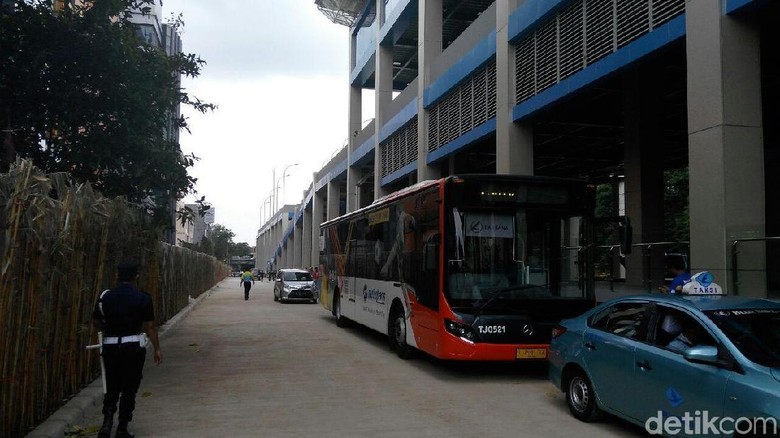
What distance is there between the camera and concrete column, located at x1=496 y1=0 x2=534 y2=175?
17.1 meters

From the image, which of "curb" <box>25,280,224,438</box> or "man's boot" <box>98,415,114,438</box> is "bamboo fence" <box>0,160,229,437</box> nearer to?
"curb" <box>25,280,224,438</box>

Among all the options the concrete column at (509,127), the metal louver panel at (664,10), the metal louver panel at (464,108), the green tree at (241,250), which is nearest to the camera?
the metal louver panel at (664,10)

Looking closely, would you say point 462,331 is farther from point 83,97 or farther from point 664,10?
point 83,97

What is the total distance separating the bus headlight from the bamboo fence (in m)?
5.02

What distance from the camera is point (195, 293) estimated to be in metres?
31.9

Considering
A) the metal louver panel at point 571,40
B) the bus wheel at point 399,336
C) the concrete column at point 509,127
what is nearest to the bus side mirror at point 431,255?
the bus wheel at point 399,336

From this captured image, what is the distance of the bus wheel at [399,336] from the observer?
39.2 feet

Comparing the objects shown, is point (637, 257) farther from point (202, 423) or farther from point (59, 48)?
point (59, 48)

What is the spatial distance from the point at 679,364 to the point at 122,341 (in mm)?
5028

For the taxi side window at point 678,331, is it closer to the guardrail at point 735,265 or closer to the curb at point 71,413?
the guardrail at point 735,265

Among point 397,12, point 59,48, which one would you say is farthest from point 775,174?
point 59,48

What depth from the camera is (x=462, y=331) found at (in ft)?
31.8

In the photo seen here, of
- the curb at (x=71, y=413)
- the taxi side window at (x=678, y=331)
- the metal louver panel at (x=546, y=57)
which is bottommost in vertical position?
the curb at (x=71, y=413)

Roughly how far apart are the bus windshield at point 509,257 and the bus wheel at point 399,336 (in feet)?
7.90
